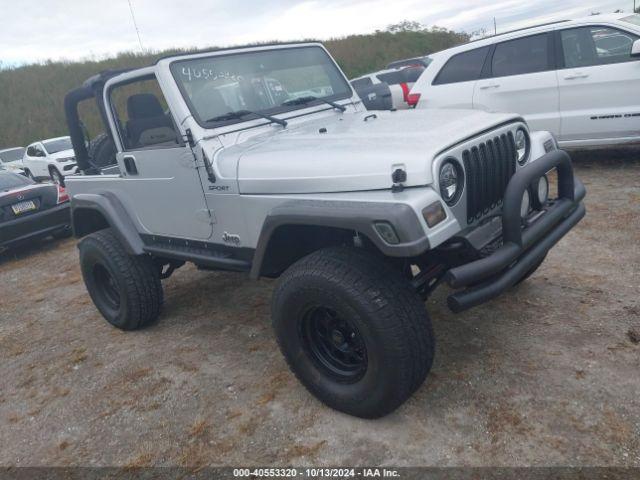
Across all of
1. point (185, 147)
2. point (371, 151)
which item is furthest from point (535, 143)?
point (185, 147)

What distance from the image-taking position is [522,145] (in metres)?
3.14

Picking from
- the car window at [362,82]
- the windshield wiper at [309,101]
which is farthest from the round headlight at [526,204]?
the car window at [362,82]

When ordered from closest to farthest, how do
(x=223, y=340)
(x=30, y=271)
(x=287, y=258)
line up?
(x=287, y=258) → (x=223, y=340) → (x=30, y=271)

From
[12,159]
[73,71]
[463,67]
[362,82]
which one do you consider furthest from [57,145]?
[73,71]

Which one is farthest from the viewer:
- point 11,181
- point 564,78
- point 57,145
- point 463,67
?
point 57,145

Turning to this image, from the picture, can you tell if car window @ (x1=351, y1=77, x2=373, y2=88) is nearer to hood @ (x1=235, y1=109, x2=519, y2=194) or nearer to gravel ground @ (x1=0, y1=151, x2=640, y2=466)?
gravel ground @ (x1=0, y1=151, x2=640, y2=466)

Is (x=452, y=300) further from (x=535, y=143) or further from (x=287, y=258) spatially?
(x=535, y=143)

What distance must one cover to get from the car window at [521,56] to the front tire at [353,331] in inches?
211

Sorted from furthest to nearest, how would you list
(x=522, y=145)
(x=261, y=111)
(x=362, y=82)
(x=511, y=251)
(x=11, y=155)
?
1. (x=11, y=155)
2. (x=362, y=82)
3. (x=261, y=111)
4. (x=522, y=145)
5. (x=511, y=251)

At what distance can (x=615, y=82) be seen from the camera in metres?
6.25

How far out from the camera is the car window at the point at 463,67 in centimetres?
723

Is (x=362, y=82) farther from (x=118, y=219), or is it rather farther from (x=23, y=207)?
(x=118, y=219)

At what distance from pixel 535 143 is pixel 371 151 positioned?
48.7 inches

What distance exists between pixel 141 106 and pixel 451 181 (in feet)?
7.75
